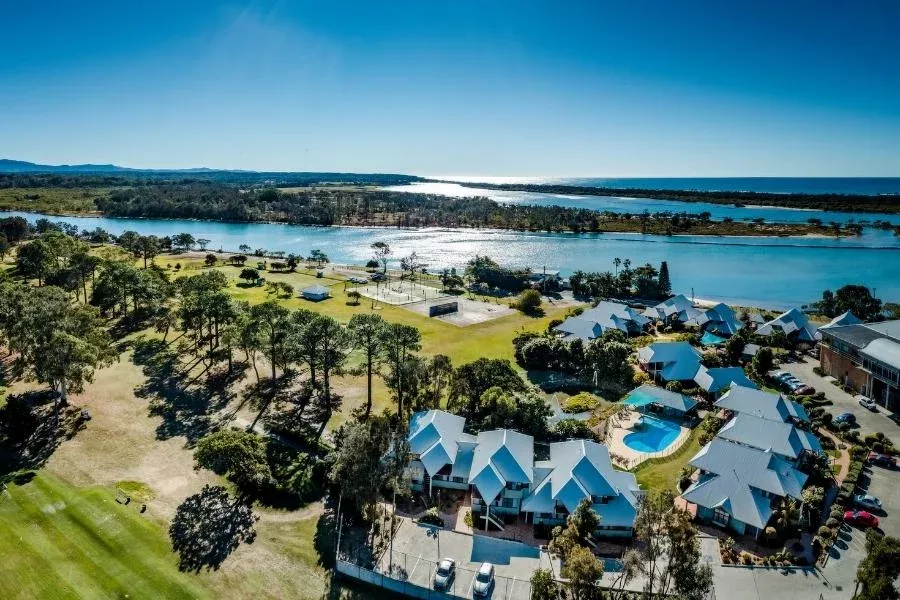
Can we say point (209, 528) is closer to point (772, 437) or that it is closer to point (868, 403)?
point (772, 437)

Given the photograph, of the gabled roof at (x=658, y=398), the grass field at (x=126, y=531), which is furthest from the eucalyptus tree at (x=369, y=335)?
the gabled roof at (x=658, y=398)

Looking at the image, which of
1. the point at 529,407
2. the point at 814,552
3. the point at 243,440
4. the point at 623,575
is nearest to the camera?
the point at 623,575

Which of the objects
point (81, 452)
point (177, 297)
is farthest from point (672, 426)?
point (177, 297)

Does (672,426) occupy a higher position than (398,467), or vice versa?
(398,467)

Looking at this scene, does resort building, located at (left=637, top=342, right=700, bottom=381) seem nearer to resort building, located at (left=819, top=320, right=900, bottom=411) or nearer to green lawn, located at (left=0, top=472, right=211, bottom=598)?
resort building, located at (left=819, top=320, right=900, bottom=411)

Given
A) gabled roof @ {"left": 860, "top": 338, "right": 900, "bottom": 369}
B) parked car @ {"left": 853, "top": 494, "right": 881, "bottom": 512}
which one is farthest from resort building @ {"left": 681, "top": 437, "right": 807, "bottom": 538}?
gabled roof @ {"left": 860, "top": 338, "right": 900, "bottom": 369}

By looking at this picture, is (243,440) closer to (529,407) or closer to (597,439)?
(529,407)

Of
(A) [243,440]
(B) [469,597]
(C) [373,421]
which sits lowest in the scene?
(B) [469,597]

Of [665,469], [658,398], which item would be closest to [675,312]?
[658,398]

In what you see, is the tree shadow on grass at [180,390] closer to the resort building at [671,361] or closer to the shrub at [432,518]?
the shrub at [432,518]
